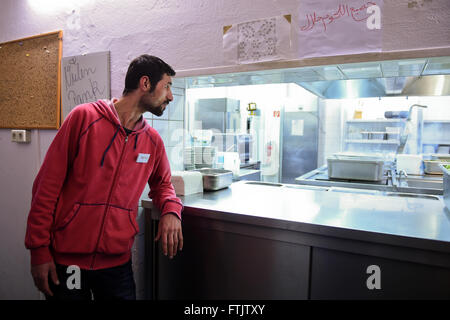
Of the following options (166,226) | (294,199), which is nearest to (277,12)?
(294,199)

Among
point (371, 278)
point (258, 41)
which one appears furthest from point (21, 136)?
point (371, 278)

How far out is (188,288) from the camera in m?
1.57

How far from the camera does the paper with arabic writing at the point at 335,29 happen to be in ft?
4.21

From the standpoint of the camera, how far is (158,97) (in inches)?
52.3

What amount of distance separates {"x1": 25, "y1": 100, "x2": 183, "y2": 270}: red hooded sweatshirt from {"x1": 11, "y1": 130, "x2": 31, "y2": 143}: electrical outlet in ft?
3.88

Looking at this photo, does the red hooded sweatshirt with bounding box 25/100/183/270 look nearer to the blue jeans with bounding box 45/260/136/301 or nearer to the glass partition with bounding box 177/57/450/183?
the blue jeans with bounding box 45/260/136/301

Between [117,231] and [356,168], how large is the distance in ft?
7.77

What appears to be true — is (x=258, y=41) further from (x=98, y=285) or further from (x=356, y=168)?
(x=356, y=168)

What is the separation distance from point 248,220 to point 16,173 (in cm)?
184

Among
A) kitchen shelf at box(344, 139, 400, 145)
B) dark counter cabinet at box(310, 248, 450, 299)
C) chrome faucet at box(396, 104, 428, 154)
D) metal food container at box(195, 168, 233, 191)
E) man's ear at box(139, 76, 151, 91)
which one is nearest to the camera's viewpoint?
dark counter cabinet at box(310, 248, 450, 299)

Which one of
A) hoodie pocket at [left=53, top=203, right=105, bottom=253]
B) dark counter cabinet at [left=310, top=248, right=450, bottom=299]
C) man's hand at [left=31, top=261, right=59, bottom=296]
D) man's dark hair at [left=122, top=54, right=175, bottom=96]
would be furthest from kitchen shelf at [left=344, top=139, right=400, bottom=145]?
man's hand at [left=31, top=261, right=59, bottom=296]

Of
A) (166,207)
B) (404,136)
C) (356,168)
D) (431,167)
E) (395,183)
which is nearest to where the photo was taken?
(166,207)

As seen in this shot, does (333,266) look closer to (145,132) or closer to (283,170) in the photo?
(145,132)

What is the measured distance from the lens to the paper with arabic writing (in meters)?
1.28
